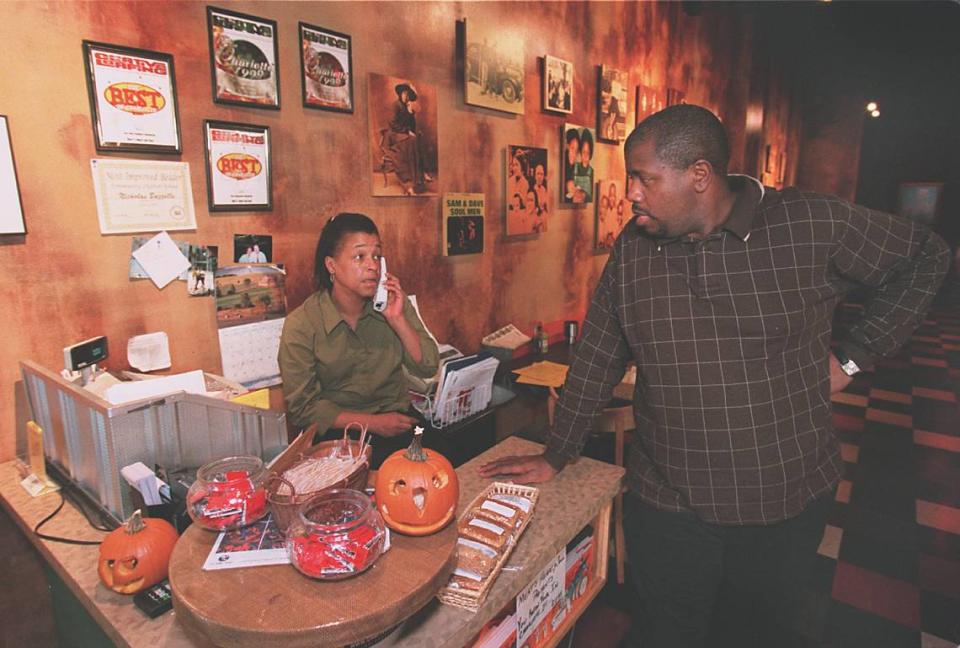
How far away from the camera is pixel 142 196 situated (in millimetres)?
1765

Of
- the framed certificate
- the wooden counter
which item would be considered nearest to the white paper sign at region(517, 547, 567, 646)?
the wooden counter

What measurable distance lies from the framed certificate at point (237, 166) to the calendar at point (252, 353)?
439 mm

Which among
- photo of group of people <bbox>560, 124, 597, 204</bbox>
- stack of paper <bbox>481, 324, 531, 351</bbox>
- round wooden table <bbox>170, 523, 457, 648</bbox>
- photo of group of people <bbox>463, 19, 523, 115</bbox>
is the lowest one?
stack of paper <bbox>481, 324, 531, 351</bbox>

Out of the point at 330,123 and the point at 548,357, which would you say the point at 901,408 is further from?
the point at 330,123

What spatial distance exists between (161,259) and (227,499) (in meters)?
1.15

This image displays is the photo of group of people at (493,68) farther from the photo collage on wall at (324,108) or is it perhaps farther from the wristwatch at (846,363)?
the wristwatch at (846,363)

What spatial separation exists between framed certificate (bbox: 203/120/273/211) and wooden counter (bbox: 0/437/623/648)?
1.04 metres

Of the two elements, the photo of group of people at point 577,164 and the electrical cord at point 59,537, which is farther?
the photo of group of people at point 577,164

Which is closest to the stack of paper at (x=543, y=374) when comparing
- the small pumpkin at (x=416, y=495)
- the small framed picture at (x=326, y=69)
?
the small framed picture at (x=326, y=69)

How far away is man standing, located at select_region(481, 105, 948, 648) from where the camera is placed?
135 centimetres

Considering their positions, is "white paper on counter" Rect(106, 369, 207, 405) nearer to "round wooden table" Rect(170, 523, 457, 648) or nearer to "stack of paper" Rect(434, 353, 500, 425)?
"round wooden table" Rect(170, 523, 457, 648)

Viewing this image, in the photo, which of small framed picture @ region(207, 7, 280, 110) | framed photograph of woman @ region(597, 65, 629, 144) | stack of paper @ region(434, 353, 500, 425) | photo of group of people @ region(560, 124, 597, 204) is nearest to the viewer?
small framed picture @ region(207, 7, 280, 110)

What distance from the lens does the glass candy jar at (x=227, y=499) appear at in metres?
0.99

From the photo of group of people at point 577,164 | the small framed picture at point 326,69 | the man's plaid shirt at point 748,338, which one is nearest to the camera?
the man's plaid shirt at point 748,338
